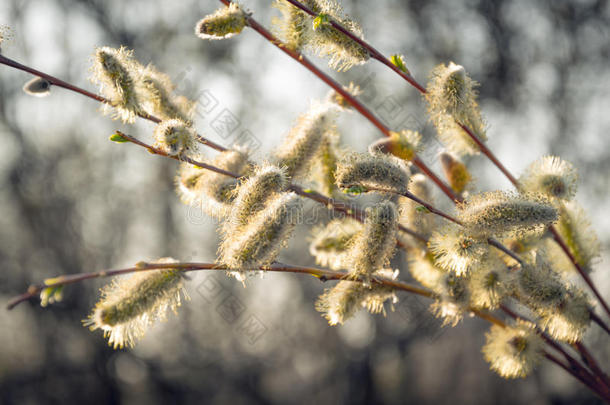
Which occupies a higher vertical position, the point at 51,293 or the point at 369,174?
the point at 369,174

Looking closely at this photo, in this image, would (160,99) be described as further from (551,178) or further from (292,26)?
(551,178)

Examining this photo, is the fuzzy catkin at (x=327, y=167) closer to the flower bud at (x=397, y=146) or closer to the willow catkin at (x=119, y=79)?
the flower bud at (x=397, y=146)

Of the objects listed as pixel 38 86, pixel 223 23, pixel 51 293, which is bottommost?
pixel 51 293

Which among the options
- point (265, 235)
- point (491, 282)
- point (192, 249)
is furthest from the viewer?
point (192, 249)

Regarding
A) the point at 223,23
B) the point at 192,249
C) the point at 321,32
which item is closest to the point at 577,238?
the point at 321,32

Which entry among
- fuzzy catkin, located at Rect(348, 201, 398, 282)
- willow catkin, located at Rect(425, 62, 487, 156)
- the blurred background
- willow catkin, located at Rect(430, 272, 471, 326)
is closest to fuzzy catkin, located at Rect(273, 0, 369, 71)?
willow catkin, located at Rect(425, 62, 487, 156)

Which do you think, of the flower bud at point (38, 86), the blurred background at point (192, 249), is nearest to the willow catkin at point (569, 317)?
the flower bud at point (38, 86)

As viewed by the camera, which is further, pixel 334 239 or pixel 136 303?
pixel 334 239
